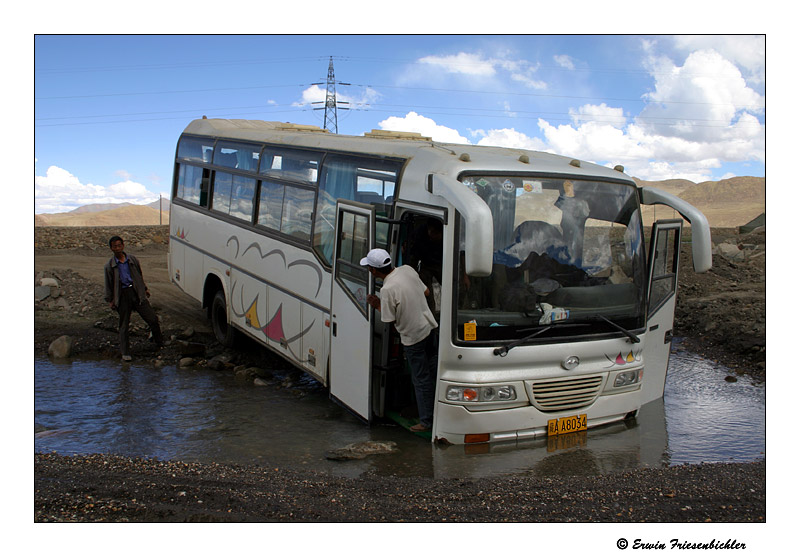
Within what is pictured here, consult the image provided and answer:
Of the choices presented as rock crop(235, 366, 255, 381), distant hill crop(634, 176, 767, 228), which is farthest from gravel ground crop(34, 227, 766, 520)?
distant hill crop(634, 176, 767, 228)

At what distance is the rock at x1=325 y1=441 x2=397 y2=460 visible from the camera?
22.9 feet

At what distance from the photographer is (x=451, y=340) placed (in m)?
6.66

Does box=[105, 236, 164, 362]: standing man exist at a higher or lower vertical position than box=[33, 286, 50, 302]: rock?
higher

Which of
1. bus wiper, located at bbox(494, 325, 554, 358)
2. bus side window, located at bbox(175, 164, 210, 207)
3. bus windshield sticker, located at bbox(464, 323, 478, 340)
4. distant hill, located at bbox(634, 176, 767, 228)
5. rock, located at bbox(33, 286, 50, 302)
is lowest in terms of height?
rock, located at bbox(33, 286, 50, 302)

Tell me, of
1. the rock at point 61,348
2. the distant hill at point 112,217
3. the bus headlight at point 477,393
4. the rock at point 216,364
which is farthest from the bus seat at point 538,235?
the distant hill at point 112,217

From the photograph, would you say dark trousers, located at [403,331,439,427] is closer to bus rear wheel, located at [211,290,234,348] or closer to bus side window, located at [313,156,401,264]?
bus side window, located at [313,156,401,264]

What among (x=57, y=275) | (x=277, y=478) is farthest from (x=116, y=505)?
(x=57, y=275)

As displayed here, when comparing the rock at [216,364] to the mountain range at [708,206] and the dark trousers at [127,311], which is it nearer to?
the dark trousers at [127,311]

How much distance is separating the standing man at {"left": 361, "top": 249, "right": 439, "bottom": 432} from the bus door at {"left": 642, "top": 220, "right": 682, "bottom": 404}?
236 centimetres

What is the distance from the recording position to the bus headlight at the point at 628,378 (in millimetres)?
7450

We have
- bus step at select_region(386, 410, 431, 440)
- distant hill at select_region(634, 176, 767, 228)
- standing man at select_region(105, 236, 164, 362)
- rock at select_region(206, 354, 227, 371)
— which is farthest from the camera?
distant hill at select_region(634, 176, 767, 228)

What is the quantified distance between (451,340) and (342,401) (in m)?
1.92

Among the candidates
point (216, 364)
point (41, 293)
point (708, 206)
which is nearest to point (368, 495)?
point (216, 364)

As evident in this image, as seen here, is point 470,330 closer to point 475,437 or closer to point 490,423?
point 490,423
